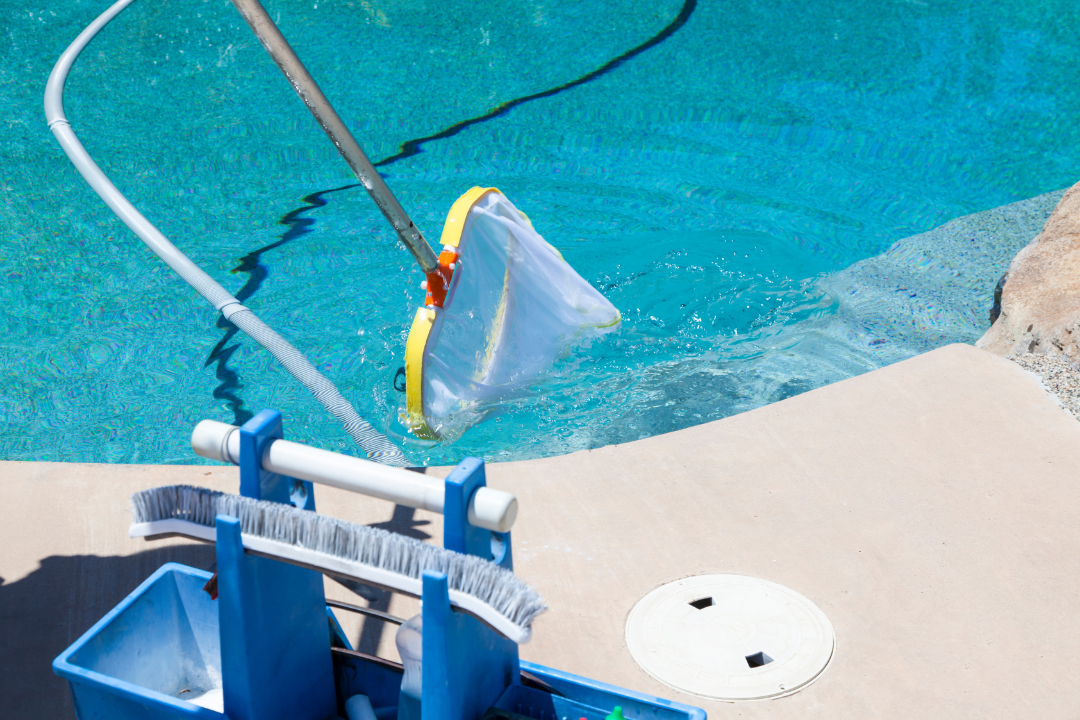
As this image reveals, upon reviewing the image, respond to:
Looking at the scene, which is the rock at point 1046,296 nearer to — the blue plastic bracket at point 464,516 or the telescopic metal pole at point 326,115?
the telescopic metal pole at point 326,115

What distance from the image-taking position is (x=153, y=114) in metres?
7.90

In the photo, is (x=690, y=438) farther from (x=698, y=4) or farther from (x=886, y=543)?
(x=698, y=4)

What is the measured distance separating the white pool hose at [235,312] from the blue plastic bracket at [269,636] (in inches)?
70.3

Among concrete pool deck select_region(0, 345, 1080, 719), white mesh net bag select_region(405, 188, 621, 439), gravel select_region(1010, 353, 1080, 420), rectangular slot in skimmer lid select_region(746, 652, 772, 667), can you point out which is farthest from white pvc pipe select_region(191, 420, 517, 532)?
gravel select_region(1010, 353, 1080, 420)

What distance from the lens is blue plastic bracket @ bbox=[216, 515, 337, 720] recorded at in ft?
5.11

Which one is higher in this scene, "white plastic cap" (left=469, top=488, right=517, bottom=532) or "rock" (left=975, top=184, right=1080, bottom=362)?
"white plastic cap" (left=469, top=488, right=517, bottom=532)

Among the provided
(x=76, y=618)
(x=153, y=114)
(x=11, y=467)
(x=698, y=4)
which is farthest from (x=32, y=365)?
(x=698, y=4)

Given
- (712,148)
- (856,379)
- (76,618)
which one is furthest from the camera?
(712,148)

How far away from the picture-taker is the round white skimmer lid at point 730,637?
2414 mm

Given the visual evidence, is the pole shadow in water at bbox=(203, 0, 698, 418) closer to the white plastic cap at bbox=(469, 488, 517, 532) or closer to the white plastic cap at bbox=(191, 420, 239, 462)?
the white plastic cap at bbox=(191, 420, 239, 462)

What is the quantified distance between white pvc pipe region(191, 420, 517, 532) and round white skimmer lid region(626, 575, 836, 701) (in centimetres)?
123

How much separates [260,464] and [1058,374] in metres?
3.42

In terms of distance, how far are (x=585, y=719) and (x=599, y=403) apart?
2.86m

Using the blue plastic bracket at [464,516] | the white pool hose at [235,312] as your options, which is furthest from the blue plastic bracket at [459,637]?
the white pool hose at [235,312]
